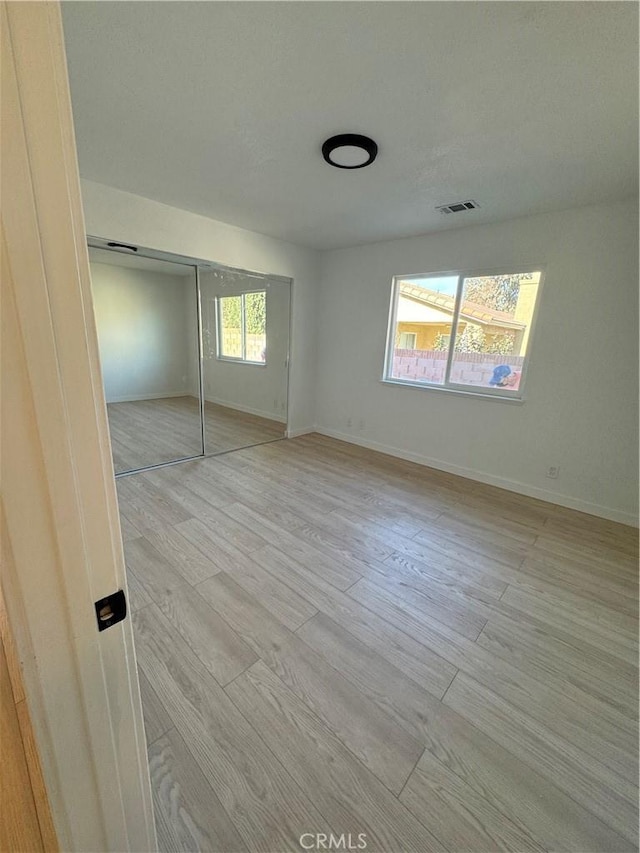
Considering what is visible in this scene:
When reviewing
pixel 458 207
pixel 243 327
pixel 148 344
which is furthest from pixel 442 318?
pixel 148 344

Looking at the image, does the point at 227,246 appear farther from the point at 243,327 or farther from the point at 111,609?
the point at 111,609

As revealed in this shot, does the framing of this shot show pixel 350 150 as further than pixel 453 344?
No

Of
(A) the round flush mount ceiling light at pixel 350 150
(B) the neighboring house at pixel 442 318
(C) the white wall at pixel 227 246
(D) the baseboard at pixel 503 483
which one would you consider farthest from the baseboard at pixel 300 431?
(A) the round flush mount ceiling light at pixel 350 150

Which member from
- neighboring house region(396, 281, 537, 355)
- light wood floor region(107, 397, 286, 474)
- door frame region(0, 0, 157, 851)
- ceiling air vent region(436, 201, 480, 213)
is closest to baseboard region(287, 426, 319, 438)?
light wood floor region(107, 397, 286, 474)

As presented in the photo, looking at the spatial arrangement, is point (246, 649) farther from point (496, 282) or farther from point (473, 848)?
point (496, 282)

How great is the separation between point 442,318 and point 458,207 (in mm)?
1083

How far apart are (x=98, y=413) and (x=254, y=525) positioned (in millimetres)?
2173

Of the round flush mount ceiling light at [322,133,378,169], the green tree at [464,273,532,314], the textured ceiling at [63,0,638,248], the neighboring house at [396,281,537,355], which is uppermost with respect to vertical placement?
the textured ceiling at [63,0,638,248]

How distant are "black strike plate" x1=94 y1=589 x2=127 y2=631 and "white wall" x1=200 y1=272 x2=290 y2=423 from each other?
382 centimetres

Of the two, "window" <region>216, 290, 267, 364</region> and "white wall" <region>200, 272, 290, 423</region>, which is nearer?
"white wall" <region>200, 272, 290, 423</region>

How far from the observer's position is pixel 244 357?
16.3 ft

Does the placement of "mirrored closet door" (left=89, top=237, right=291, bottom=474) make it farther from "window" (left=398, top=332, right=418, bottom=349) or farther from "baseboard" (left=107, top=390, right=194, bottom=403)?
"window" (left=398, top=332, right=418, bottom=349)

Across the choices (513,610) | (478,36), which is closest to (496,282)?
(478,36)

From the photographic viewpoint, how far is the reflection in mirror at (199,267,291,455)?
13.7 ft
